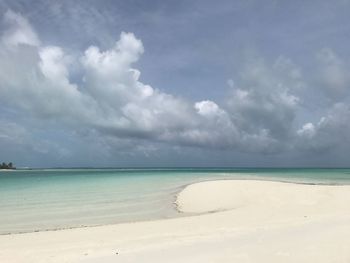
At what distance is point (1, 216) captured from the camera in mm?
18750

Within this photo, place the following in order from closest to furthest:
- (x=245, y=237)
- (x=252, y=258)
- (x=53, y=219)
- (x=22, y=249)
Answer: (x=252, y=258)
(x=22, y=249)
(x=245, y=237)
(x=53, y=219)

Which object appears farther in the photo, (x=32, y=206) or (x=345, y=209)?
(x=32, y=206)

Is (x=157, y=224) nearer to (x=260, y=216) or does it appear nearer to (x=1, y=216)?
(x=260, y=216)

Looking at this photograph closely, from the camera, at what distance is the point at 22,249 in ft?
34.6

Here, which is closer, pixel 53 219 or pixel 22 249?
pixel 22 249

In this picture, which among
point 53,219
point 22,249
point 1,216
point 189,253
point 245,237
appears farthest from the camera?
point 1,216

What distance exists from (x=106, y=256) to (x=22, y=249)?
287 cm

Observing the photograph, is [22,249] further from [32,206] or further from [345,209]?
[345,209]

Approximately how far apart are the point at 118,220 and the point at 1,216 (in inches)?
252

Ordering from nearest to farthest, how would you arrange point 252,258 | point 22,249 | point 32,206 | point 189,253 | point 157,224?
1. point 252,258
2. point 189,253
3. point 22,249
4. point 157,224
5. point 32,206

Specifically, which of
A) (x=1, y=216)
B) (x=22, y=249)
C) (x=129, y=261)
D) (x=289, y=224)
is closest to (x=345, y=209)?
(x=289, y=224)

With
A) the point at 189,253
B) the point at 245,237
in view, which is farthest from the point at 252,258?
the point at 245,237

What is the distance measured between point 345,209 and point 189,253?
12055mm

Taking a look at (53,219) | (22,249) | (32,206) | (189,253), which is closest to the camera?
(189,253)
